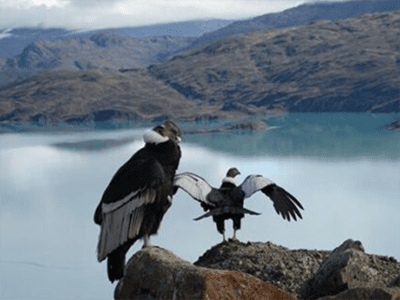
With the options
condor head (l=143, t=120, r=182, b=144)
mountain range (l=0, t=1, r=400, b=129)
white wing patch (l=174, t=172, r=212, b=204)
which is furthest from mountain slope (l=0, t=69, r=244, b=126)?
condor head (l=143, t=120, r=182, b=144)

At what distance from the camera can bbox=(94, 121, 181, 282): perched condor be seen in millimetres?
4906

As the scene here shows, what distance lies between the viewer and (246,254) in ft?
23.7

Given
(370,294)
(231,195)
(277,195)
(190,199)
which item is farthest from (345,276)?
(190,199)

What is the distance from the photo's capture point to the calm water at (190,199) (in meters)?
30.1

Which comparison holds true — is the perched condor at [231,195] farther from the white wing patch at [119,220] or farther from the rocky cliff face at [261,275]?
the white wing patch at [119,220]

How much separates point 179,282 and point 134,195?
2.89ft

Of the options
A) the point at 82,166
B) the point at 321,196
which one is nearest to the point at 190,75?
the point at 82,166

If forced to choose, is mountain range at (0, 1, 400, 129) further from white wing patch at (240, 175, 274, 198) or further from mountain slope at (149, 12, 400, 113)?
white wing patch at (240, 175, 274, 198)

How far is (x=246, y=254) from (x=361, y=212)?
3279 centimetres

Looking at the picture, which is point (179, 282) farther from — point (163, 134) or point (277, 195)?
point (277, 195)

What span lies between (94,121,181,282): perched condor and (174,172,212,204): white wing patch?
254 cm

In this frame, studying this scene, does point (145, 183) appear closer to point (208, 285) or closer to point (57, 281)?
point (208, 285)

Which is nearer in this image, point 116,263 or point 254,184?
point 116,263

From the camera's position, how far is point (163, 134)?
198 inches
